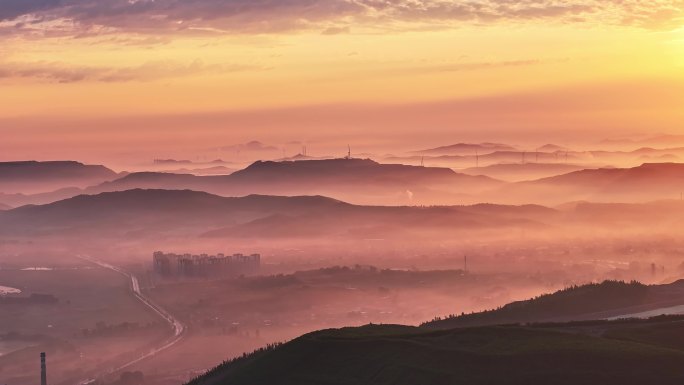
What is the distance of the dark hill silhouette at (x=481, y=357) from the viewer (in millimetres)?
89500

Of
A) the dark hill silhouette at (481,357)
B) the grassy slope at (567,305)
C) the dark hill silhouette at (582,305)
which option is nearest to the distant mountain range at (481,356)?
the dark hill silhouette at (481,357)

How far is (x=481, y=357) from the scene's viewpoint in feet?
313

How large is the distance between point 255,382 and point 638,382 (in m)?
34.3

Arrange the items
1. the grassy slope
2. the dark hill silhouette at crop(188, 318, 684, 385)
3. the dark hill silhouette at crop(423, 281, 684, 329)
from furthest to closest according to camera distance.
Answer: the grassy slope, the dark hill silhouette at crop(423, 281, 684, 329), the dark hill silhouette at crop(188, 318, 684, 385)

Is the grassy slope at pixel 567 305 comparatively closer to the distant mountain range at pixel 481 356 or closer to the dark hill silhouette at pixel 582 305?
the dark hill silhouette at pixel 582 305

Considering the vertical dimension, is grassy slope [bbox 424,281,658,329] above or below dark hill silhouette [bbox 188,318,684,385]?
below

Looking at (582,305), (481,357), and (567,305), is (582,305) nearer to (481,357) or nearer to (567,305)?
(567,305)

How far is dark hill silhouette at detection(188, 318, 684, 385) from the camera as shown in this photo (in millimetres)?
89500

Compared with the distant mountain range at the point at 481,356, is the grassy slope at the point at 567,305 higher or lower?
lower

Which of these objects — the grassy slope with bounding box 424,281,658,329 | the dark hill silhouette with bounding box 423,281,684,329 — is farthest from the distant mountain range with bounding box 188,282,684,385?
the grassy slope with bounding box 424,281,658,329

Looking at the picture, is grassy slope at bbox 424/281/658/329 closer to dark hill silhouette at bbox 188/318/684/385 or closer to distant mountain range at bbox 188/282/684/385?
distant mountain range at bbox 188/282/684/385

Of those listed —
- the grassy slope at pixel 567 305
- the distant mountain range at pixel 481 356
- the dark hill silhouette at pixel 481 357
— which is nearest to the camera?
the dark hill silhouette at pixel 481 357

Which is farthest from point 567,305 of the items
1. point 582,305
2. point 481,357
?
point 481,357

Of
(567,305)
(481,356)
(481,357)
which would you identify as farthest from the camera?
(567,305)
